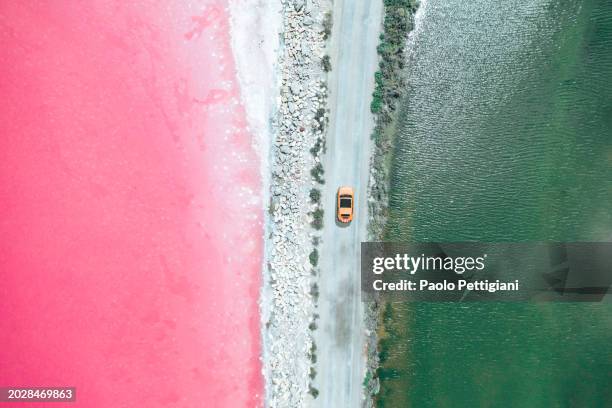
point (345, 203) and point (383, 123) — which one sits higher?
point (383, 123)

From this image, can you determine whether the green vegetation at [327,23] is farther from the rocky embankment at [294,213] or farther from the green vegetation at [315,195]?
the green vegetation at [315,195]

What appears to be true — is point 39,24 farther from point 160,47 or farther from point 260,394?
point 260,394

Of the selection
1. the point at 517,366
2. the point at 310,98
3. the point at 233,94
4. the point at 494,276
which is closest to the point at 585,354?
the point at 517,366

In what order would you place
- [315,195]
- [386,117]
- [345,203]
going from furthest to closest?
[386,117] → [315,195] → [345,203]

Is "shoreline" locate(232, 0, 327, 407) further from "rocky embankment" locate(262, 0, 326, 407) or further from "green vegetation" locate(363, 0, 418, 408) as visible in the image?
"green vegetation" locate(363, 0, 418, 408)

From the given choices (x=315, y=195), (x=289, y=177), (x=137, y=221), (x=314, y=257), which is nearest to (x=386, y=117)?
(x=315, y=195)

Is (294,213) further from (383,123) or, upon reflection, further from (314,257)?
(383,123)
